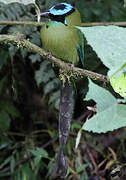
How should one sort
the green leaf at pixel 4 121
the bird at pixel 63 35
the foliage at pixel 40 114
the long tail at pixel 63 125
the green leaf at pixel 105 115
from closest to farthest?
→ the green leaf at pixel 105 115 < the long tail at pixel 63 125 < the bird at pixel 63 35 < the foliage at pixel 40 114 < the green leaf at pixel 4 121

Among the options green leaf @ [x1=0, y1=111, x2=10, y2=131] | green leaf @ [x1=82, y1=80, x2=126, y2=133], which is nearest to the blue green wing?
green leaf @ [x1=0, y1=111, x2=10, y2=131]

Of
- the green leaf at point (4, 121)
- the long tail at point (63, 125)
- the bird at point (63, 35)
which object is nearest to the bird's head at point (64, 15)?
the bird at point (63, 35)

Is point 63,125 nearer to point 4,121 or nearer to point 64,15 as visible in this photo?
point 64,15

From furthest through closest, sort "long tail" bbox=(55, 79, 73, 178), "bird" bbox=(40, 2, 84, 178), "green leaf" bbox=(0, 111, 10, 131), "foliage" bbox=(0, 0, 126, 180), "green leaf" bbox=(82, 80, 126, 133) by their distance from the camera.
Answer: "green leaf" bbox=(0, 111, 10, 131) < "foliage" bbox=(0, 0, 126, 180) < "bird" bbox=(40, 2, 84, 178) < "long tail" bbox=(55, 79, 73, 178) < "green leaf" bbox=(82, 80, 126, 133)

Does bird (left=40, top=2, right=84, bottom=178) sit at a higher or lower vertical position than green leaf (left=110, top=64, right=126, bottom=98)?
lower

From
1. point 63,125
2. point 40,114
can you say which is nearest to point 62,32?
point 63,125

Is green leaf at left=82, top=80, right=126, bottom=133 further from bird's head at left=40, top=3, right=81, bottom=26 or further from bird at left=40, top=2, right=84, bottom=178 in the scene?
bird's head at left=40, top=3, right=81, bottom=26

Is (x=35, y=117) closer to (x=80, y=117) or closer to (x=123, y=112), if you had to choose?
(x=80, y=117)

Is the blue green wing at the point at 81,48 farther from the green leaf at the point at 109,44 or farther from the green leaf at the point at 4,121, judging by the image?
the green leaf at the point at 109,44
